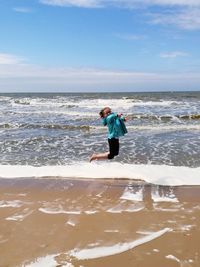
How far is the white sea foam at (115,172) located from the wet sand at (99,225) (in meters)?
0.51

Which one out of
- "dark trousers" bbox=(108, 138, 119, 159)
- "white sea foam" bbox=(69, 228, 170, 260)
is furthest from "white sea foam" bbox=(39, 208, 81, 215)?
"dark trousers" bbox=(108, 138, 119, 159)

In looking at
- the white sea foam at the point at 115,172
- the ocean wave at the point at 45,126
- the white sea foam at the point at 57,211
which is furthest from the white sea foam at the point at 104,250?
the ocean wave at the point at 45,126

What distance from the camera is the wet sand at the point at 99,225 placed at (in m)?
4.43

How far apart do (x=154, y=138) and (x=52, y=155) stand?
15.1 feet

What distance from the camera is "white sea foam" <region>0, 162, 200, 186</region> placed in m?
8.22

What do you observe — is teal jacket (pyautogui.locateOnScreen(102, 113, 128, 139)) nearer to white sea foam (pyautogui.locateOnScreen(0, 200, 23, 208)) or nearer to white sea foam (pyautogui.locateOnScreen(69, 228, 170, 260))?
white sea foam (pyautogui.locateOnScreen(0, 200, 23, 208))

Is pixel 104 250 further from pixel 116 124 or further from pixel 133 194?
pixel 116 124

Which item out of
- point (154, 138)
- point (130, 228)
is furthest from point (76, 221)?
point (154, 138)

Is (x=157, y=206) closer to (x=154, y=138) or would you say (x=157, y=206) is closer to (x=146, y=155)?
(x=146, y=155)

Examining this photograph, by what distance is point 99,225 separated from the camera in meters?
5.46

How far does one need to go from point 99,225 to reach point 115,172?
3.50m

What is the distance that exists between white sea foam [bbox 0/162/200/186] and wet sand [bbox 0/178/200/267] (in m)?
0.51

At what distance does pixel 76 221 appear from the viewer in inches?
223

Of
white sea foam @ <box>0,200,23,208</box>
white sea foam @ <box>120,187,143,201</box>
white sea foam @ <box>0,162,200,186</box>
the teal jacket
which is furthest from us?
the teal jacket
